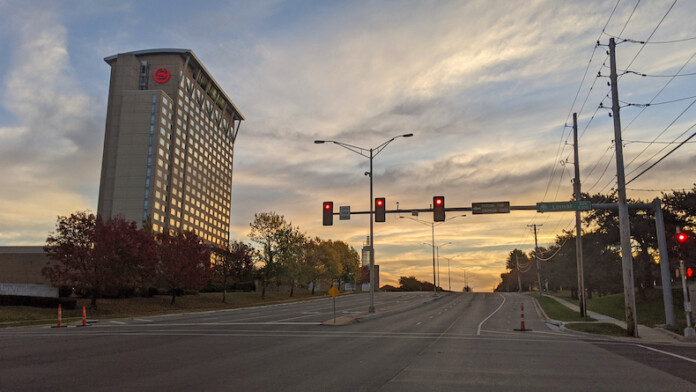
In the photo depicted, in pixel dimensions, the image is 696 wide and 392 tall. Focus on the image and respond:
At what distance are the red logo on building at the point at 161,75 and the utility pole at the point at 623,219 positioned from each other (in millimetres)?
138868

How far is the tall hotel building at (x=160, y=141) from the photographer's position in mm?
131088

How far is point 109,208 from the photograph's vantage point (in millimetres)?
131000

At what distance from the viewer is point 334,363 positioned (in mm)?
13125

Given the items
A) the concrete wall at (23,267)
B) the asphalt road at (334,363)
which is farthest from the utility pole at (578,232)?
the concrete wall at (23,267)

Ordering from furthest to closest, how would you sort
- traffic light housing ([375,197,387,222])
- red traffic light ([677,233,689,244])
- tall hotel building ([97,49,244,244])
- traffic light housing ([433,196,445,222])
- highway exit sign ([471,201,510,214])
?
tall hotel building ([97,49,244,244]) → traffic light housing ([375,197,387,222]) → highway exit sign ([471,201,510,214]) → traffic light housing ([433,196,445,222]) → red traffic light ([677,233,689,244])

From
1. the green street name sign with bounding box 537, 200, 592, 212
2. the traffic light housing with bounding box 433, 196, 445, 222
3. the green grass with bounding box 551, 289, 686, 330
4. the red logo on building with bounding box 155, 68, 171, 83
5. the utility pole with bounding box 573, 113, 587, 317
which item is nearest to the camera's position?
the green street name sign with bounding box 537, 200, 592, 212

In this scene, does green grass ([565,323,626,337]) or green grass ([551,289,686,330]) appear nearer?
green grass ([565,323,626,337])

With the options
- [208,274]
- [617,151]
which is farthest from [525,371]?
[208,274]

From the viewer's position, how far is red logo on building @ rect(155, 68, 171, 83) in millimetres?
143750

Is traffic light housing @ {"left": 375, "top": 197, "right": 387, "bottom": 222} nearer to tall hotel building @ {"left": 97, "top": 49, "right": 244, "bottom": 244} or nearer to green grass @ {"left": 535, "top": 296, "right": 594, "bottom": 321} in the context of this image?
green grass @ {"left": 535, "top": 296, "right": 594, "bottom": 321}

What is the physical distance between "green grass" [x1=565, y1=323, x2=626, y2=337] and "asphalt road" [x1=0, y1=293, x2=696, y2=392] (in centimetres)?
324

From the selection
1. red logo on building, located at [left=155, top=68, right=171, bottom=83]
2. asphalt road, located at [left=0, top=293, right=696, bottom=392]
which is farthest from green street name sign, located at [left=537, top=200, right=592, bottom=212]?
red logo on building, located at [left=155, top=68, right=171, bottom=83]

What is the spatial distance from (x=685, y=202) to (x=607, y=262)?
16981 millimetres

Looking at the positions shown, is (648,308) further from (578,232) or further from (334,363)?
(334,363)
